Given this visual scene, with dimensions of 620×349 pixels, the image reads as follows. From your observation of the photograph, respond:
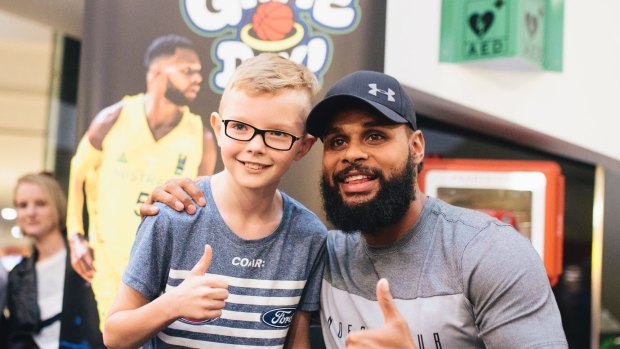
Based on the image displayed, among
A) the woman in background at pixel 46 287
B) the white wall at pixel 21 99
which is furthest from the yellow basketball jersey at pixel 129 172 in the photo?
the white wall at pixel 21 99

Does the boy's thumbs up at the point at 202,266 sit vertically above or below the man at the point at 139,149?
below

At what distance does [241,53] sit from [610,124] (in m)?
1.62

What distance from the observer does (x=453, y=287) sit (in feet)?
4.43

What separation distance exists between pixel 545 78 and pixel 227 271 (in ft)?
5.97

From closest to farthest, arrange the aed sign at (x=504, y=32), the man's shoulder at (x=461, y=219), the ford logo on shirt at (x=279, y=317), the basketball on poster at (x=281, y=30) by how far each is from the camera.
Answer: the man's shoulder at (x=461, y=219)
the ford logo on shirt at (x=279, y=317)
the basketball on poster at (x=281, y=30)
the aed sign at (x=504, y=32)

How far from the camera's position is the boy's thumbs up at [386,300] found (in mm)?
1196

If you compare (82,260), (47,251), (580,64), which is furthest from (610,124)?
(47,251)

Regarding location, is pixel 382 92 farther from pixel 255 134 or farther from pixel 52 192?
pixel 52 192

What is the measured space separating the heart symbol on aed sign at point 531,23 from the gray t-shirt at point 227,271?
1.58 metres

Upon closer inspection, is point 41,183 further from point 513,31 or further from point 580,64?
point 580,64

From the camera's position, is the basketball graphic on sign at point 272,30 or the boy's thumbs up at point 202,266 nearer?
the boy's thumbs up at point 202,266

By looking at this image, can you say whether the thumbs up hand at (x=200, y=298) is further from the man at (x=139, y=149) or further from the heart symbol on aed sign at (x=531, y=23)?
the heart symbol on aed sign at (x=531, y=23)

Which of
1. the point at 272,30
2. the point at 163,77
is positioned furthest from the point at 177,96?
the point at 272,30

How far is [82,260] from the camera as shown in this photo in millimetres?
2262
